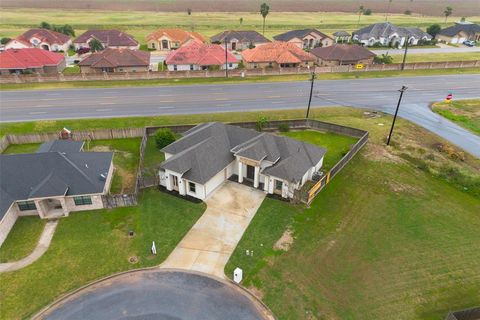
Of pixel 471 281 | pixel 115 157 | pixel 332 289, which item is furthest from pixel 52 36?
pixel 471 281

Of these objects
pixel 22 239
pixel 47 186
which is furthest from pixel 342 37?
pixel 22 239

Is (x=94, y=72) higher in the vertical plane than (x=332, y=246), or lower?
higher

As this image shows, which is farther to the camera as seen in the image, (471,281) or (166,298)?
(471,281)

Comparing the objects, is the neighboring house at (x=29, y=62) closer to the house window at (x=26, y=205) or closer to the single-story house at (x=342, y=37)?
the house window at (x=26, y=205)

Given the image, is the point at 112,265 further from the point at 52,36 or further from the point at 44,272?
the point at 52,36

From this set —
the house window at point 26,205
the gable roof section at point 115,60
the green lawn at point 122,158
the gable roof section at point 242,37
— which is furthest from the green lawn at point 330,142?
the gable roof section at point 242,37

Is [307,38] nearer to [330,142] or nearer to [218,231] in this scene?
[330,142]

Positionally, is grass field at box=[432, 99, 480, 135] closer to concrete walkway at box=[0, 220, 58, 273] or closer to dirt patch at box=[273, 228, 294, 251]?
dirt patch at box=[273, 228, 294, 251]
